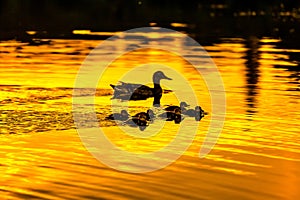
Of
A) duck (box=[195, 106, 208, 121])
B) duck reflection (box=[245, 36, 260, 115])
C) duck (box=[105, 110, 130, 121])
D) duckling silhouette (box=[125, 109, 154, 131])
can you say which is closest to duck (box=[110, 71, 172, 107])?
duck (box=[195, 106, 208, 121])

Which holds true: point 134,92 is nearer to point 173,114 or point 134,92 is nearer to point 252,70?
point 173,114

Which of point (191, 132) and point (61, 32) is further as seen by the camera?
point (61, 32)

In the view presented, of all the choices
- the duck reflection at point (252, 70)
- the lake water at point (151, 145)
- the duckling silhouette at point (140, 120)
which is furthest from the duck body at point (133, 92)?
the duckling silhouette at point (140, 120)

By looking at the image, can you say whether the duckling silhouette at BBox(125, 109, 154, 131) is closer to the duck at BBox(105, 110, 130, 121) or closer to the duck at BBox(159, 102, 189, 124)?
the duck at BBox(105, 110, 130, 121)

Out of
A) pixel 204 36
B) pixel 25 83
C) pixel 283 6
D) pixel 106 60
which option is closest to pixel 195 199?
pixel 25 83

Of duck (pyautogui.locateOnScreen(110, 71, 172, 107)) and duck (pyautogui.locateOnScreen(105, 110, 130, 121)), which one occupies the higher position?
duck (pyautogui.locateOnScreen(110, 71, 172, 107))

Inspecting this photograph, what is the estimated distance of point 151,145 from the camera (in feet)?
57.9

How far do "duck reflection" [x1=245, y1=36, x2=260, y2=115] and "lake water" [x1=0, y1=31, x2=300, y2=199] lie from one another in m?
0.07

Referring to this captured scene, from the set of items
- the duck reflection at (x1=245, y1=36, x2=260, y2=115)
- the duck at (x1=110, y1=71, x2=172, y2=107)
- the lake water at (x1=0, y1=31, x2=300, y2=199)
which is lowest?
the lake water at (x1=0, y1=31, x2=300, y2=199)

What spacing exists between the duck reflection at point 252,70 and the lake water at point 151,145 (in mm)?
69

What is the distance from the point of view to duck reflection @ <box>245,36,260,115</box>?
24.6m

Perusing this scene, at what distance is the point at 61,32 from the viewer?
5794 centimetres

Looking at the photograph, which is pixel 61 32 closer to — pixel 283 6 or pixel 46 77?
pixel 46 77

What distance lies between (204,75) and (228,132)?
1248cm
